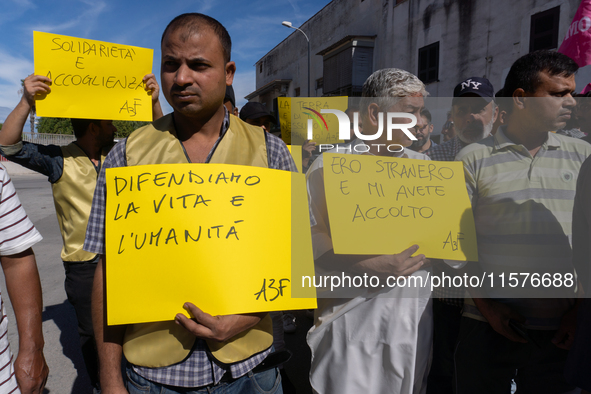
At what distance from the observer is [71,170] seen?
2205 mm

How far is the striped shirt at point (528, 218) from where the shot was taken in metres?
1.50

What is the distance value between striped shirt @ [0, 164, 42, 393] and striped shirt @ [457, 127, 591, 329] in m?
1.75

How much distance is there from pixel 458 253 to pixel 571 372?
0.50m

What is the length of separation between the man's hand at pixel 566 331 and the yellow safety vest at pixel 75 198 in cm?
248

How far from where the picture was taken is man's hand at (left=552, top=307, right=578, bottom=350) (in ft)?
4.84

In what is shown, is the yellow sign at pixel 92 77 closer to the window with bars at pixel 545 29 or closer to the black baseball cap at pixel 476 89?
the black baseball cap at pixel 476 89

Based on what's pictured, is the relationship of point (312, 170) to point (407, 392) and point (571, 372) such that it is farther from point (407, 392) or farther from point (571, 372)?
point (571, 372)

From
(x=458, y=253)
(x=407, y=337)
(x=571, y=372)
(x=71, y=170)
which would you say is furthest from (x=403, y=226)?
(x=71, y=170)

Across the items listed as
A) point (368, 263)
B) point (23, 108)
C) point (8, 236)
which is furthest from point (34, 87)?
point (368, 263)

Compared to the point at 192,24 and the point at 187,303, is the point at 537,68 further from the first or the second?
the point at 187,303

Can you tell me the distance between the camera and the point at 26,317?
1268 mm

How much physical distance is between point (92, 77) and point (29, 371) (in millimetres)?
1439

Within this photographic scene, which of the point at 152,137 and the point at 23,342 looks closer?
the point at 152,137

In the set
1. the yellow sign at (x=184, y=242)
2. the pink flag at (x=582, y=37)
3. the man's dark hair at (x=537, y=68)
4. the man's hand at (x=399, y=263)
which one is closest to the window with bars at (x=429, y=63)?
the pink flag at (x=582, y=37)
